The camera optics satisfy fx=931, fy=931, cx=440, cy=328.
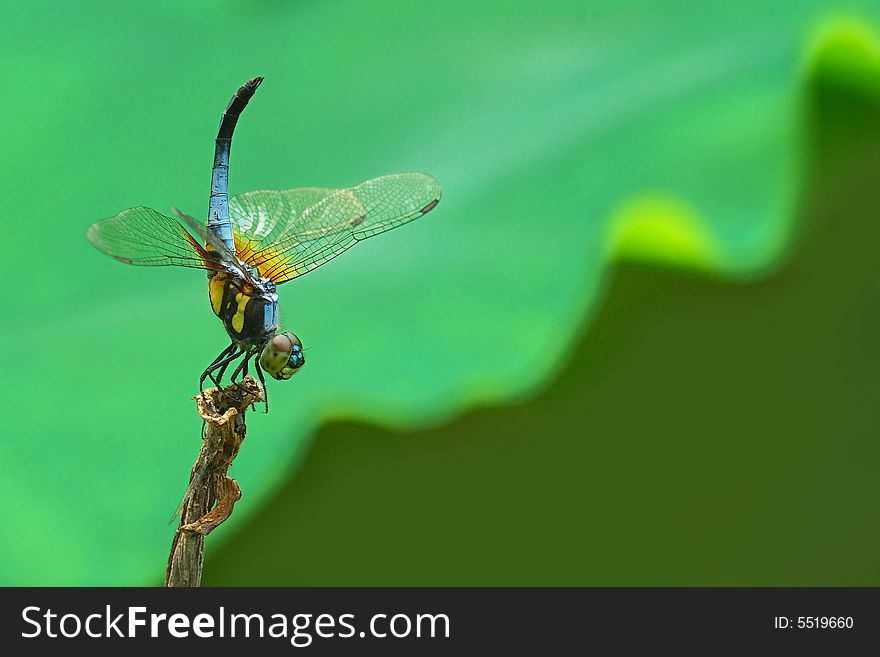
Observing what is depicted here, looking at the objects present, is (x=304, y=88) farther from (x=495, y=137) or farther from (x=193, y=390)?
(x=193, y=390)

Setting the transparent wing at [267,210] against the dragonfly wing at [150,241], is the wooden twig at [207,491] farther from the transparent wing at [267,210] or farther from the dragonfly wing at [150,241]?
the transparent wing at [267,210]

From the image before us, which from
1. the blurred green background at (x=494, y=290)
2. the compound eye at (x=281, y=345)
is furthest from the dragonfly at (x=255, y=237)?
the blurred green background at (x=494, y=290)

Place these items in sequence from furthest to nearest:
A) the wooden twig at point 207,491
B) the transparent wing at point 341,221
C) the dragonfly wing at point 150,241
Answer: the transparent wing at point 341,221 → the dragonfly wing at point 150,241 → the wooden twig at point 207,491

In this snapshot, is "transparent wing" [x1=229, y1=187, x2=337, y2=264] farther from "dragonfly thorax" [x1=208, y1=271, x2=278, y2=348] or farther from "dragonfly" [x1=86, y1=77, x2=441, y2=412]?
"dragonfly thorax" [x1=208, y1=271, x2=278, y2=348]

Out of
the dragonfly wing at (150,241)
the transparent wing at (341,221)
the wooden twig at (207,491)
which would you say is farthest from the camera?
the transparent wing at (341,221)

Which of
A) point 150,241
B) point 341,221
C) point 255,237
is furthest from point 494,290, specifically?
point 150,241

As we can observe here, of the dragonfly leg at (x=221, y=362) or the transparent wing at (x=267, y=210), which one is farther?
the transparent wing at (x=267, y=210)
